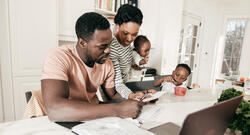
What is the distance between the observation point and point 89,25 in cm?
90

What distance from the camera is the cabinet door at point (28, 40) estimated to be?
163cm

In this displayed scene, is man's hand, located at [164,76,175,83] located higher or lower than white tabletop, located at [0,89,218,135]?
higher

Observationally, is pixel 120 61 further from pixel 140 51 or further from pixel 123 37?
pixel 140 51

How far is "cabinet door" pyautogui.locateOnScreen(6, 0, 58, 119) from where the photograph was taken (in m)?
1.63

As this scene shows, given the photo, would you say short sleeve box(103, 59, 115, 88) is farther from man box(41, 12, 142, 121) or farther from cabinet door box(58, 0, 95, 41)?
cabinet door box(58, 0, 95, 41)

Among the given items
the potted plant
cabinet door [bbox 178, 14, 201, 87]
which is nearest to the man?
the potted plant

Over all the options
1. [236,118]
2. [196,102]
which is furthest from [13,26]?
[236,118]

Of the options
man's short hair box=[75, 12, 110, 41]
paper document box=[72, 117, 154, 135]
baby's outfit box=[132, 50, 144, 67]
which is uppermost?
man's short hair box=[75, 12, 110, 41]

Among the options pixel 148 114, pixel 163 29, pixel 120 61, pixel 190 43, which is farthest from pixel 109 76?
pixel 190 43

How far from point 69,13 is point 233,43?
15.2 feet

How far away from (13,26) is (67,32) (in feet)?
1.79

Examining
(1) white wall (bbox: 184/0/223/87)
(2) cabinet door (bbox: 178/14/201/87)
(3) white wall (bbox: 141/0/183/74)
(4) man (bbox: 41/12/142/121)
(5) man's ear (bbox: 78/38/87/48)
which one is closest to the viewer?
(4) man (bbox: 41/12/142/121)

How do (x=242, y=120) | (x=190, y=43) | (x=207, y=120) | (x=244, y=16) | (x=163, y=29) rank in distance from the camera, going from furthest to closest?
(x=244, y=16) → (x=190, y=43) → (x=163, y=29) → (x=242, y=120) → (x=207, y=120)

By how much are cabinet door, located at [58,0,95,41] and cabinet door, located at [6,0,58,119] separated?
0.10 metres
